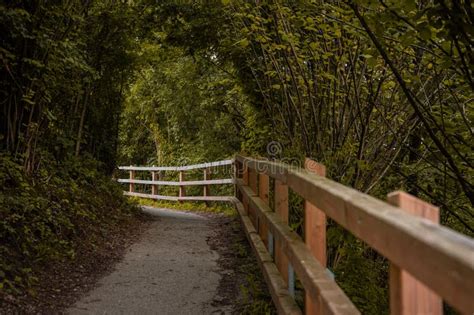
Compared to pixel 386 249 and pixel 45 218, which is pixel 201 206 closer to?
pixel 45 218

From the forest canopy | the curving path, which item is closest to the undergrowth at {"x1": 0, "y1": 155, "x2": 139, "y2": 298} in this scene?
the forest canopy

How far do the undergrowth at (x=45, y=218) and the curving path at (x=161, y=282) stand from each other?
578 mm

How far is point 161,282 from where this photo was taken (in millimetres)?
5332

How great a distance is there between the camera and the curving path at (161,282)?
4.54 m

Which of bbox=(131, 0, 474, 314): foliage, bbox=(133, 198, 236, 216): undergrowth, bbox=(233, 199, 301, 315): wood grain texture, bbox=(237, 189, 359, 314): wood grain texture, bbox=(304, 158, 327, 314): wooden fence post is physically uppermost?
bbox=(131, 0, 474, 314): foliage

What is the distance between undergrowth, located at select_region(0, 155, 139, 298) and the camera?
4953mm

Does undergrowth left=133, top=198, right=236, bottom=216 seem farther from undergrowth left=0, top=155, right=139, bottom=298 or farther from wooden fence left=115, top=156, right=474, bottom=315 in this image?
wooden fence left=115, top=156, right=474, bottom=315

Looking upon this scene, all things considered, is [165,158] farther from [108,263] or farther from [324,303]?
[324,303]

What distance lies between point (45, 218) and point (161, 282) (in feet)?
5.59

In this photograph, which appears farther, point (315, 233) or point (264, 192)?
point (264, 192)

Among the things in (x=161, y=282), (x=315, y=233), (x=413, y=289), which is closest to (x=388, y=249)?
(x=413, y=289)

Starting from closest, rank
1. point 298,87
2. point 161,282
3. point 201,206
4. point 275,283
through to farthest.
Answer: point 275,283 < point 161,282 < point 298,87 < point 201,206

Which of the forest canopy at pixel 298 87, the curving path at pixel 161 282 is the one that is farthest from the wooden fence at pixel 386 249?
the curving path at pixel 161 282

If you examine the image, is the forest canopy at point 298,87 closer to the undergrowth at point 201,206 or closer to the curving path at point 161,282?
the curving path at point 161,282
